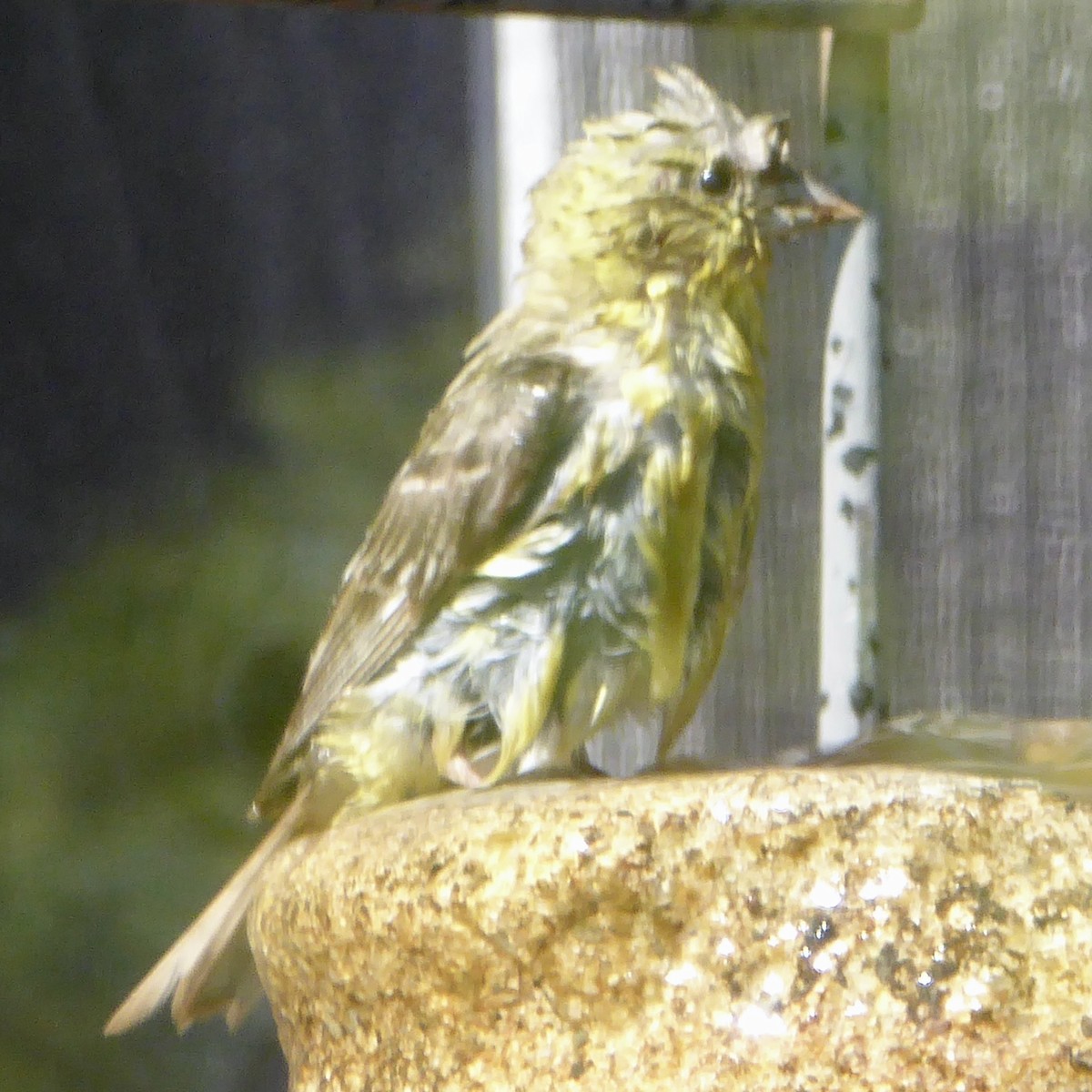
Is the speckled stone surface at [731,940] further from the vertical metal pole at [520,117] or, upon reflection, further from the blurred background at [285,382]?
the vertical metal pole at [520,117]

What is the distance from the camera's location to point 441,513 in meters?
1.76

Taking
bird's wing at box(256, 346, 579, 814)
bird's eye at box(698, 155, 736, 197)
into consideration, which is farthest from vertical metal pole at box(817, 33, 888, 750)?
bird's wing at box(256, 346, 579, 814)

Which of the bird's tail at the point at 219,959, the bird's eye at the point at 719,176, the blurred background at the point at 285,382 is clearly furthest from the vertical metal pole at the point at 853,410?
the bird's tail at the point at 219,959

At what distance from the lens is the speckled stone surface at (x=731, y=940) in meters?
1.09

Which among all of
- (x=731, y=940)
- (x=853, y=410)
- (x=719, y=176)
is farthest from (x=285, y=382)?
(x=731, y=940)

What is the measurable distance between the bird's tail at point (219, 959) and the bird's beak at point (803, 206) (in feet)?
2.63

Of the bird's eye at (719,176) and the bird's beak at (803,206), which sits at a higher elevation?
the bird's eye at (719,176)

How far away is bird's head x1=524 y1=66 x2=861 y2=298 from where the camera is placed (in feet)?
5.89

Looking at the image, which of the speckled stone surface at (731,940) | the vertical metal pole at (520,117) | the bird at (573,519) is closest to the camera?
the speckled stone surface at (731,940)

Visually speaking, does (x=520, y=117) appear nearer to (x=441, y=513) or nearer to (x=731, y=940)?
(x=441, y=513)

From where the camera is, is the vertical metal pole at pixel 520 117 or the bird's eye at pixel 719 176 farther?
the vertical metal pole at pixel 520 117

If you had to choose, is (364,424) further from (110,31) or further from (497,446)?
(110,31)

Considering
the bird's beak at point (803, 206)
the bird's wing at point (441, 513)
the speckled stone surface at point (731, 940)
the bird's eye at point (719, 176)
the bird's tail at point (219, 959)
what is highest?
the bird's eye at point (719, 176)

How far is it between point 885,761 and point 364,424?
2.70ft
